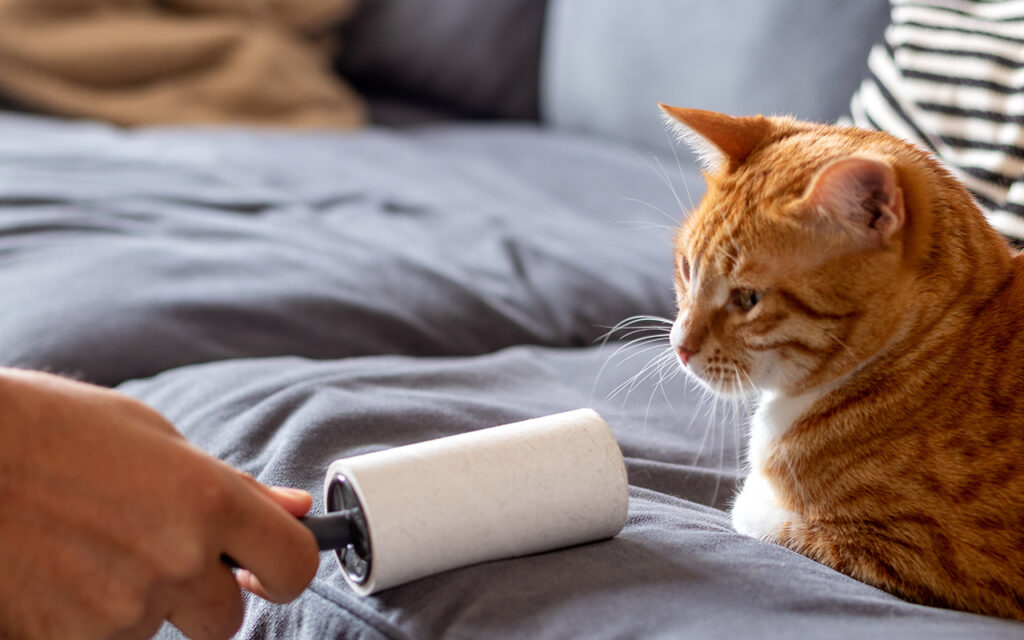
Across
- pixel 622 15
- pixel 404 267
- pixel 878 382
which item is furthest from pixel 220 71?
pixel 878 382

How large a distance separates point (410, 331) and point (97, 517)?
668 millimetres

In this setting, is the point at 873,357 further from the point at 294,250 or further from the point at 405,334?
the point at 294,250

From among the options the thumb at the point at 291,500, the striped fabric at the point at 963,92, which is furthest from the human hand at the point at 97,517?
the striped fabric at the point at 963,92

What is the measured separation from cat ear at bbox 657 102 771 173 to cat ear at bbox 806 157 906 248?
0.17 m

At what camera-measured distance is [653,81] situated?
200cm

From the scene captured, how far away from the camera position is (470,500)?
715 millimetres

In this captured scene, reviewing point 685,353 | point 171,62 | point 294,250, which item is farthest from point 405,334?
point 171,62

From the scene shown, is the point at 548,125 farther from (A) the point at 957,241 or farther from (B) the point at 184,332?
(A) the point at 957,241

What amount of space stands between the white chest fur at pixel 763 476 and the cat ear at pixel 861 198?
17 cm

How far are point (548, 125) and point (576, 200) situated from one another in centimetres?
66

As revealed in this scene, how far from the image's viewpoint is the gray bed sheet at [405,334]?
0.69m

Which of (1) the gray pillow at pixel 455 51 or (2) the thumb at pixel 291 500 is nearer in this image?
(2) the thumb at pixel 291 500

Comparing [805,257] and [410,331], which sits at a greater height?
[805,257]

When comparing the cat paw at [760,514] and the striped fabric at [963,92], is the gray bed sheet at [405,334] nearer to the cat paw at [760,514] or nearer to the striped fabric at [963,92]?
the cat paw at [760,514]
